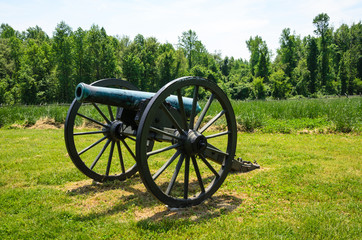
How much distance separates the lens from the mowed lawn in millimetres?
3426

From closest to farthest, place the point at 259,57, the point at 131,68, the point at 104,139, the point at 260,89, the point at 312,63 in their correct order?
the point at 104,139
the point at 131,68
the point at 260,89
the point at 312,63
the point at 259,57

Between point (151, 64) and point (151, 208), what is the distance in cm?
4938

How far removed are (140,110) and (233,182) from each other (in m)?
2.44

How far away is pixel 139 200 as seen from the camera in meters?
4.48

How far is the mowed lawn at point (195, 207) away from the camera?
3426 mm

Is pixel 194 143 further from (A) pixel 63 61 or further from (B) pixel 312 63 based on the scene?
(B) pixel 312 63

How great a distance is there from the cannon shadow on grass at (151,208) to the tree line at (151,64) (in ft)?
130

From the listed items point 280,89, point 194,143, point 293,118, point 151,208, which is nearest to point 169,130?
point 194,143

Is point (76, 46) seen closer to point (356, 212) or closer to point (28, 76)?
point (28, 76)

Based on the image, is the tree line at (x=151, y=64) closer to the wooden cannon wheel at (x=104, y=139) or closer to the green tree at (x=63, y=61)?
the green tree at (x=63, y=61)

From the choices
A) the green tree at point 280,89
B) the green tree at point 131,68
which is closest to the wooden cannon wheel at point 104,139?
the green tree at point 131,68

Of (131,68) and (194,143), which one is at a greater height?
(131,68)

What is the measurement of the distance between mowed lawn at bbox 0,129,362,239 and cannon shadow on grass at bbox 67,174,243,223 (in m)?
0.01

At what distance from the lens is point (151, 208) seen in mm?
4184
